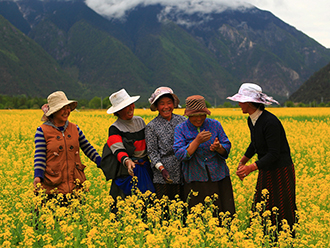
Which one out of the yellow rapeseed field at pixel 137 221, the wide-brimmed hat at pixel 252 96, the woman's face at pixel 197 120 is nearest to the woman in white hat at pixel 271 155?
the wide-brimmed hat at pixel 252 96

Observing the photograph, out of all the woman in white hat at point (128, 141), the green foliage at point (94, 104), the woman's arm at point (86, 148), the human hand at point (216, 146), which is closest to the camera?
the human hand at point (216, 146)

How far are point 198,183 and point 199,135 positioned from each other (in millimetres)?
672

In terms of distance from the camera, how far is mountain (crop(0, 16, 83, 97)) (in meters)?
132

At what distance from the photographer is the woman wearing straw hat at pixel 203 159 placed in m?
4.28

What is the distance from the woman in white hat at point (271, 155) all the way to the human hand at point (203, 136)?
1.67ft

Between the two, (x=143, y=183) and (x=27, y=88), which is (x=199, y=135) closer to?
(x=143, y=183)

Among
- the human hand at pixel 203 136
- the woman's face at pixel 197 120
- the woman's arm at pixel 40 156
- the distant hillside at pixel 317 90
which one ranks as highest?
the distant hillside at pixel 317 90

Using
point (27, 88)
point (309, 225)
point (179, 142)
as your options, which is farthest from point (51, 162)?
point (27, 88)

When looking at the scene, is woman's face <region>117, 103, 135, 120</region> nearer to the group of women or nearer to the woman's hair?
the group of women

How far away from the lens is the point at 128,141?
452 centimetres

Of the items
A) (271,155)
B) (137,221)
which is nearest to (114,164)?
(137,221)

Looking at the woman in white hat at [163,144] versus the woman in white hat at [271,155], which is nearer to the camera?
the woman in white hat at [271,155]

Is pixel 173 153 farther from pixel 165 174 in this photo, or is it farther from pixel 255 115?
pixel 255 115

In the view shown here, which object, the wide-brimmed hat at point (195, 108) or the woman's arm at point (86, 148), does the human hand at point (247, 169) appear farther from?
the woman's arm at point (86, 148)
